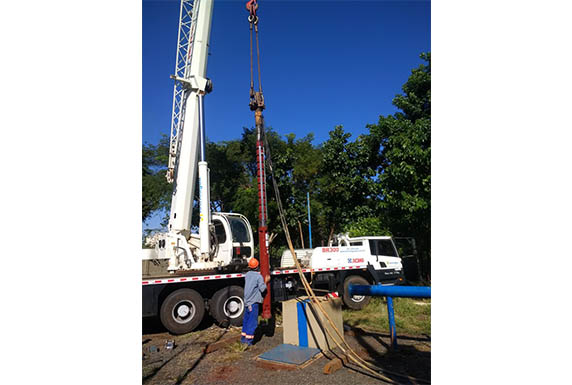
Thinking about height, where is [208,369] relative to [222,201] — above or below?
below

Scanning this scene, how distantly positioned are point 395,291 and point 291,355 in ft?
6.70

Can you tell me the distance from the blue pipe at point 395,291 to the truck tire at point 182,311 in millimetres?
4065

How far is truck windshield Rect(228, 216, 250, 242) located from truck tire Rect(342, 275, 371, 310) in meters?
3.34

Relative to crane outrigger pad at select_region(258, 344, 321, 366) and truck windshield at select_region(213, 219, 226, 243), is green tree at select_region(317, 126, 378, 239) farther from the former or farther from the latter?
crane outrigger pad at select_region(258, 344, 321, 366)

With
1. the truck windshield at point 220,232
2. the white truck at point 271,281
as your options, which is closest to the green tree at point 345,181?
the white truck at point 271,281

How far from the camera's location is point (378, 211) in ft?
55.1

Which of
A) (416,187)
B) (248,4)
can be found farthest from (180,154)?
(416,187)

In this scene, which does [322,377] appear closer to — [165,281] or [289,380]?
[289,380]

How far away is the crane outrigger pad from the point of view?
5.77 m

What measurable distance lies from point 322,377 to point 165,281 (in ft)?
15.3

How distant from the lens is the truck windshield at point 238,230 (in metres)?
10.4

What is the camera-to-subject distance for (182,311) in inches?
342

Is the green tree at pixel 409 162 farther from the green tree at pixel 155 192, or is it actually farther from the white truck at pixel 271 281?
the green tree at pixel 155 192

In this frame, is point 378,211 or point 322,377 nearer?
point 322,377
